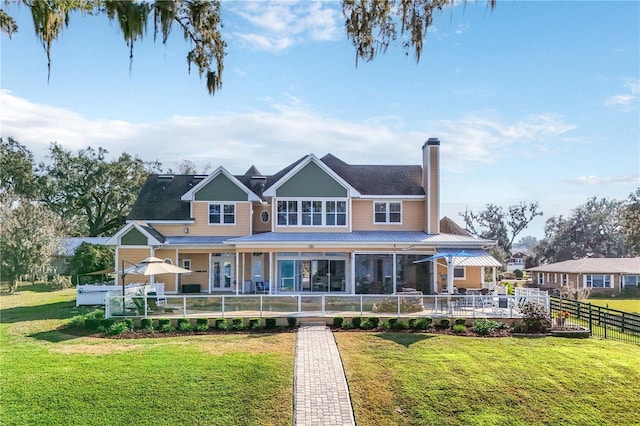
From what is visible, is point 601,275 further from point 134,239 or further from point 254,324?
point 134,239

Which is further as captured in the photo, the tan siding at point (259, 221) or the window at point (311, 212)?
the tan siding at point (259, 221)

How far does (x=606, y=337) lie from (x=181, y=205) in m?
22.2

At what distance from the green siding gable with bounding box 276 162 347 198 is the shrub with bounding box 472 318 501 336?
1117 centimetres

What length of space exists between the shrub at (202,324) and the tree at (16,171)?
1444 inches

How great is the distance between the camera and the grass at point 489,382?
10445 millimetres

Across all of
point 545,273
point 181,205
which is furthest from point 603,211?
point 181,205

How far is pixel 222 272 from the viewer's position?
87.4 feet

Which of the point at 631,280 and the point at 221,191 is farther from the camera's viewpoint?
the point at 631,280

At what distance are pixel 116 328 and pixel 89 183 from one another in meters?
36.0

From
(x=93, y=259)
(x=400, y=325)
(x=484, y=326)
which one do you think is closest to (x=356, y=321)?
(x=400, y=325)

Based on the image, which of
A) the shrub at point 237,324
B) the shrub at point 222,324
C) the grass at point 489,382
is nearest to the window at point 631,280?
the grass at point 489,382

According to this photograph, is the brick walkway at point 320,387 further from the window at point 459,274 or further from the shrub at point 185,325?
the window at point 459,274

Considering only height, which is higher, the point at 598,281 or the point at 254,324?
the point at 254,324

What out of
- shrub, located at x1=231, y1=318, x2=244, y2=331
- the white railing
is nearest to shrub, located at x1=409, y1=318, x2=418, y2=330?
the white railing
